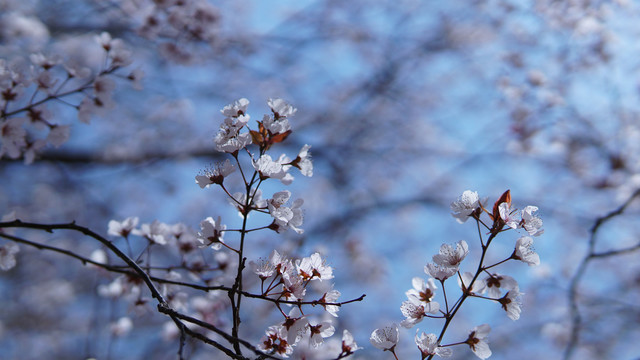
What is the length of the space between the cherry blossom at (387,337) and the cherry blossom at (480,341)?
0.74ft

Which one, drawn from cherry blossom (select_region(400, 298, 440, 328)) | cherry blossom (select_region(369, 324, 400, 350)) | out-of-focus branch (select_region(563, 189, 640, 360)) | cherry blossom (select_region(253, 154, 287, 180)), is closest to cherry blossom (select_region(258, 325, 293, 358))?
cherry blossom (select_region(369, 324, 400, 350))

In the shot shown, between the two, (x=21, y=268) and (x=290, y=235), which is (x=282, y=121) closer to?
(x=290, y=235)

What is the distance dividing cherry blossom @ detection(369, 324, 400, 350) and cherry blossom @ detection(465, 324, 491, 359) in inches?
8.8

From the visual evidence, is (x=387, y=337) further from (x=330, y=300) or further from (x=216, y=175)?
(x=216, y=175)

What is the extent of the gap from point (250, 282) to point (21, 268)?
12.7 feet

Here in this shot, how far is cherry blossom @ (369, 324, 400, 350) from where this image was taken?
1.39 m

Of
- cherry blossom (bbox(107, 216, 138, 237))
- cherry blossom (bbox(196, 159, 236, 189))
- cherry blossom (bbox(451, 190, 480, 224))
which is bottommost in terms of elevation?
cherry blossom (bbox(451, 190, 480, 224))

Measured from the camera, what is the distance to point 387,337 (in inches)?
55.1

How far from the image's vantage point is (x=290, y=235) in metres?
5.38

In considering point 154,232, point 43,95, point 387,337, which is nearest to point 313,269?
point 387,337

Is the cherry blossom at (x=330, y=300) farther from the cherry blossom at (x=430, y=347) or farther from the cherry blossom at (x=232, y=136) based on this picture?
the cherry blossom at (x=232, y=136)

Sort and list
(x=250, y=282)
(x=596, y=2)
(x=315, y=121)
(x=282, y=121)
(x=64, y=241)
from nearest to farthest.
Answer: (x=282, y=121)
(x=250, y=282)
(x=596, y=2)
(x=64, y=241)
(x=315, y=121)

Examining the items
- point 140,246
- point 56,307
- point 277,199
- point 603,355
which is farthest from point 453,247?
point 56,307

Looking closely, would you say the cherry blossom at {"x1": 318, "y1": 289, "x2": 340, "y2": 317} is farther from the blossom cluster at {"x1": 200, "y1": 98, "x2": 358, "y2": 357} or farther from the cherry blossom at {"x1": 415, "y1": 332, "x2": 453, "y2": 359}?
the cherry blossom at {"x1": 415, "y1": 332, "x2": 453, "y2": 359}
